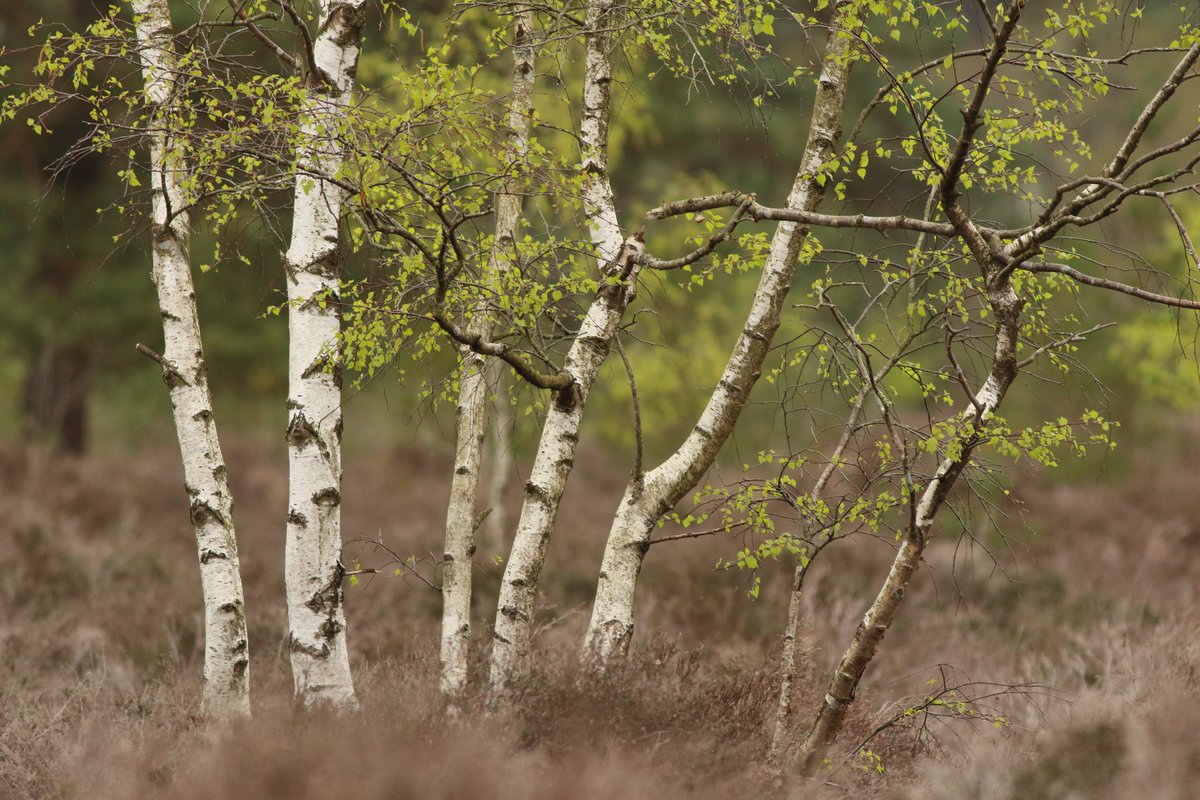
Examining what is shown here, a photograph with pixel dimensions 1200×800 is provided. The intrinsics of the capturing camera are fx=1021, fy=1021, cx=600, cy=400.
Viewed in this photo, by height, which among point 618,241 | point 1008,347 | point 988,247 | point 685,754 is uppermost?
point 618,241

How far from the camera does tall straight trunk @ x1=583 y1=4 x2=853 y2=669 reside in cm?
488

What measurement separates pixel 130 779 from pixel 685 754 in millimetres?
1980

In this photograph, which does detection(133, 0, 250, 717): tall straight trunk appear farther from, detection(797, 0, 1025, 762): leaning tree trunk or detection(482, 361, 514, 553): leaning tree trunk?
detection(482, 361, 514, 553): leaning tree trunk

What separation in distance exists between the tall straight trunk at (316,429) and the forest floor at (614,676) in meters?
0.29

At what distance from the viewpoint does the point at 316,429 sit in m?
4.47

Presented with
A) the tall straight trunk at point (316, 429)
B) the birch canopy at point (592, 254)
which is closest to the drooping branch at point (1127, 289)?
the birch canopy at point (592, 254)

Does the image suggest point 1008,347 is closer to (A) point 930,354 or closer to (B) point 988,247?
(B) point 988,247

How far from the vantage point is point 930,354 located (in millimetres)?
17609

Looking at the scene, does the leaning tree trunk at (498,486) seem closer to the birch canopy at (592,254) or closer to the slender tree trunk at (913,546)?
the birch canopy at (592,254)

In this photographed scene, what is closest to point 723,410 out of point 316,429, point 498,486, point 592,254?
point 592,254

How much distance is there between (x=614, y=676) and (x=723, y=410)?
138cm

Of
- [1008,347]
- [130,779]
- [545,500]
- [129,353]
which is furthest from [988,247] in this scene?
[129,353]

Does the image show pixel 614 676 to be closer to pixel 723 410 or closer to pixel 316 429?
pixel 723 410

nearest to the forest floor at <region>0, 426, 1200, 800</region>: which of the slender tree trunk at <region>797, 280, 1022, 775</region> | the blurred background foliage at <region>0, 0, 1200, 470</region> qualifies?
the slender tree trunk at <region>797, 280, 1022, 775</region>
